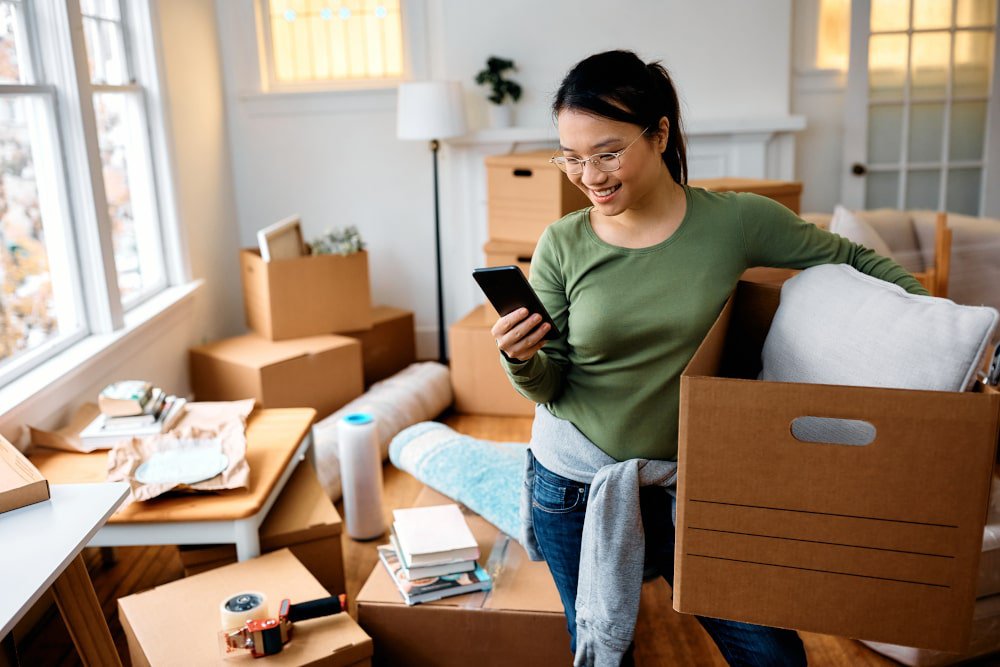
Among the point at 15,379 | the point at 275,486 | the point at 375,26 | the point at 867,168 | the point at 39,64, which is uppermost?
the point at 375,26

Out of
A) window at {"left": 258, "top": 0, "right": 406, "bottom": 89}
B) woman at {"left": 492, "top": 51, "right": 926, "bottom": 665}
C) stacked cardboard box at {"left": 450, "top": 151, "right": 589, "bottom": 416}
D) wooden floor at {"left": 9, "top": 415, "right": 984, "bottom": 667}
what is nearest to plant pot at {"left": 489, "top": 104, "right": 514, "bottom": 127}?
window at {"left": 258, "top": 0, "right": 406, "bottom": 89}

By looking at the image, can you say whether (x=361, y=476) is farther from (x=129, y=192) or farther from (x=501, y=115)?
(x=501, y=115)

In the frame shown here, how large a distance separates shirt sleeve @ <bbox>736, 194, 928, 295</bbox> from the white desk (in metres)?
1.13

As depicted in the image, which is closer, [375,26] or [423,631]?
[423,631]

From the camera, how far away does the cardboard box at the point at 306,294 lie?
3.59 m

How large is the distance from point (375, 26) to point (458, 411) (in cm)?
198

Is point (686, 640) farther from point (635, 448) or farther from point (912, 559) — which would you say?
point (912, 559)

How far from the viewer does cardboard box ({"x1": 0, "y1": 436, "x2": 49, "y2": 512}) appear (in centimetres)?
146

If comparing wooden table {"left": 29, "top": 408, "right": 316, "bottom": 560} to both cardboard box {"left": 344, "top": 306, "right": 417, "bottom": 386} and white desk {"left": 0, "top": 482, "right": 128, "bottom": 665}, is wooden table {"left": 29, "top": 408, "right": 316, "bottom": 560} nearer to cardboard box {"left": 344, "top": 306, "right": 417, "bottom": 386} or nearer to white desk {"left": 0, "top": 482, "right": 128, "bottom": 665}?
white desk {"left": 0, "top": 482, "right": 128, "bottom": 665}

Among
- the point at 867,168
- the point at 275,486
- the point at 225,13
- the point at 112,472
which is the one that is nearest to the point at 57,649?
the point at 112,472

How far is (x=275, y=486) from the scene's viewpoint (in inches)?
85.2

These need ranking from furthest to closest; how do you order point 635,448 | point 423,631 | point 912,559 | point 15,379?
point 15,379, point 423,631, point 635,448, point 912,559

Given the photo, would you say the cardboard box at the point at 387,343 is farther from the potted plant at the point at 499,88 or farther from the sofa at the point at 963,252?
the sofa at the point at 963,252

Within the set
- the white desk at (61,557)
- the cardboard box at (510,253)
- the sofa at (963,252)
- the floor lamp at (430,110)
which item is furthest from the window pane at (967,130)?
the white desk at (61,557)
